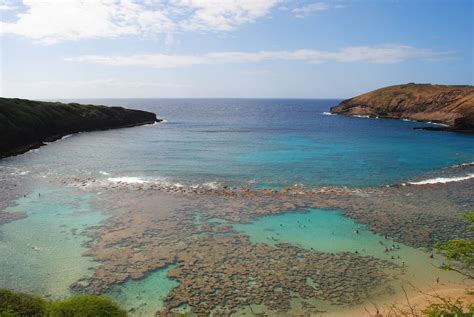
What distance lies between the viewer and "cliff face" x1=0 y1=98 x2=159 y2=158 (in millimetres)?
73562

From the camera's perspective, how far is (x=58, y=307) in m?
16.9

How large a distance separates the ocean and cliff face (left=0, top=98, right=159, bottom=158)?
196 inches

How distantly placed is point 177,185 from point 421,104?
136 m

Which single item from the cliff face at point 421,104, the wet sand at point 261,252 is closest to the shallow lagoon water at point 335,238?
the wet sand at point 261,252

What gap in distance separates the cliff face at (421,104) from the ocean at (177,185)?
101ft

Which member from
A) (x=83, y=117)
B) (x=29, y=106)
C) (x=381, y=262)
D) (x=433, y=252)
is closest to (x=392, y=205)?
(x=433, y=252)

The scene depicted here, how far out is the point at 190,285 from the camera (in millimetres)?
24422

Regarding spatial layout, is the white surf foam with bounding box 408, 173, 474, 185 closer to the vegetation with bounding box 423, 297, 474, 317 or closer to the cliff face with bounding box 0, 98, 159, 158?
the vegetation with bounding box 423, 297, 474, 317

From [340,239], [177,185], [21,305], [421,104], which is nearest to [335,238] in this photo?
[340,239]

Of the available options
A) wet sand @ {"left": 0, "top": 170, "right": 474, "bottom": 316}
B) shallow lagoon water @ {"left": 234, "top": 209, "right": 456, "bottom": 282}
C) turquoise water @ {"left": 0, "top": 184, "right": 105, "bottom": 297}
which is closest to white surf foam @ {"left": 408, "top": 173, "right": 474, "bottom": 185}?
wet sand @ {"left": 0, "top": 170, "right": 474, "bottom": 316}

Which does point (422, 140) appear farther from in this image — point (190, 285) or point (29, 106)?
point (29, 106)

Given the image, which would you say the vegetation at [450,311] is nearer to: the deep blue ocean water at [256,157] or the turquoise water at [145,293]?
the turquoise water at [145,293]

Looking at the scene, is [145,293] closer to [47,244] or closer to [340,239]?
[47,244]

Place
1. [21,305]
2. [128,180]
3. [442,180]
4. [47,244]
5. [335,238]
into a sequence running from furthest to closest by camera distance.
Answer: [442,180] → [128,180] → [335,238] → [47,244] → [21,305]
